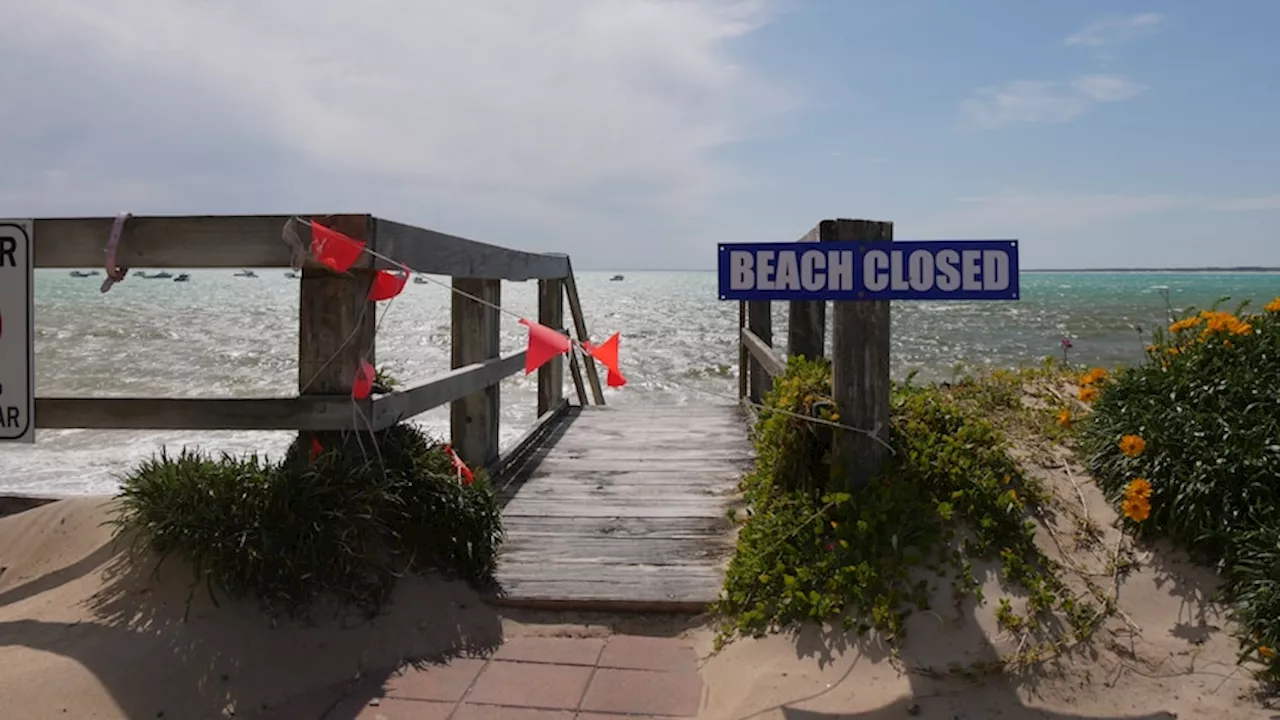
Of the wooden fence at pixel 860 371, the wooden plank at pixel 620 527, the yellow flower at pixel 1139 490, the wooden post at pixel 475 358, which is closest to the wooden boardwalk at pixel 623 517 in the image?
the wooden plank at pixel 620 527

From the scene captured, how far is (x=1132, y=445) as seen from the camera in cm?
322

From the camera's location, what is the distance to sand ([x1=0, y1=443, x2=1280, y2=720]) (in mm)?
2607

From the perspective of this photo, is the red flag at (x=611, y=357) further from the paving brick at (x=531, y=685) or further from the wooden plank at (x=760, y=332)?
the wooden plank at (x=760, y=332)

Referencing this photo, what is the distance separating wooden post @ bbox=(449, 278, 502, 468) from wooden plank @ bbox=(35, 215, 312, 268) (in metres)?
1.69

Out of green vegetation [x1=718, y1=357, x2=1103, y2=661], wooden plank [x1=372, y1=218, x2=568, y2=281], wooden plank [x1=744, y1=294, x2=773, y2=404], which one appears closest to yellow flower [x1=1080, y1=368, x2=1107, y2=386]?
green vegetation [x1=718, y1=357, x2=1103, y2=661]

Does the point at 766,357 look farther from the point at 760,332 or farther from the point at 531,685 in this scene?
the point at 531,685

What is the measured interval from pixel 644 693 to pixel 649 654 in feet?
0.91

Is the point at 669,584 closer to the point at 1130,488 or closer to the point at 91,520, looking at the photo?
the point at 1130,488

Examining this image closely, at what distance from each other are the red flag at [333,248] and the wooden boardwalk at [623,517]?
1411 millimetres

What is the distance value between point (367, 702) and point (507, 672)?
0.46m

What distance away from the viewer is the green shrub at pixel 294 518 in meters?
2.88

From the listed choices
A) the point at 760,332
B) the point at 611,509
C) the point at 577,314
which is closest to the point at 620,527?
the point at 611,509

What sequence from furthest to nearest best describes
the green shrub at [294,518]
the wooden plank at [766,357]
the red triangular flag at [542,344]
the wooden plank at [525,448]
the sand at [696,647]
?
the wooden plank at [525,448]
the wooden plank at [766,357]
the red triangular flag at [542,344]
the green shrub at [294,518]
the sand at [696,647]

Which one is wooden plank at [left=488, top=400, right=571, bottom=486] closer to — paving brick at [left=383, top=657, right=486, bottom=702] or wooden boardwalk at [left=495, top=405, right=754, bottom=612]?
wooden boardwalk at [left=495, top=405, right=754, bottom=612]
